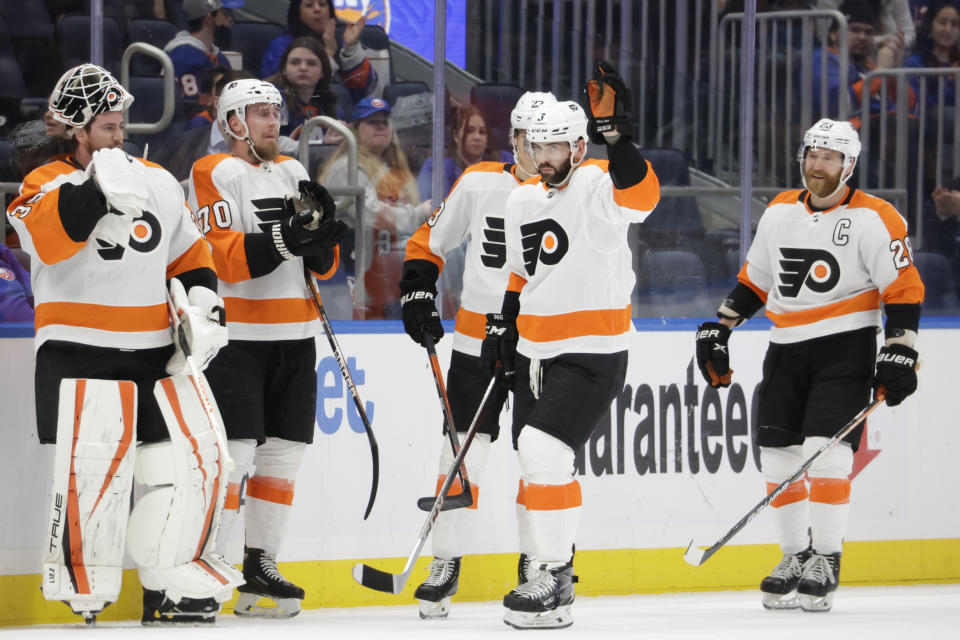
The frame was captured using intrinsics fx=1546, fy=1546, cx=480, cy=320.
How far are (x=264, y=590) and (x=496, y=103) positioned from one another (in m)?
1.99

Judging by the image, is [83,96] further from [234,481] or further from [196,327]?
[234,481]

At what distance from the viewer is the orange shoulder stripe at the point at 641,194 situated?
3447 mm

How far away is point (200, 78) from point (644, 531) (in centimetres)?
195

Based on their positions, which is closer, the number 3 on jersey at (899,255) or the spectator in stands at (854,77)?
the number 3 on jersey at (899,255)

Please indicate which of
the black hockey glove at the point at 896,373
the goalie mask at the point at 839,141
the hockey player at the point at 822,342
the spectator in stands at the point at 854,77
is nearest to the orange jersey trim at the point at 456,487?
the hockey player at the point at 822,342

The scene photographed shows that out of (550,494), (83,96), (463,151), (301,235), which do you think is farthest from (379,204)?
(550,494)

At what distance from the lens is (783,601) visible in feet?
13.6

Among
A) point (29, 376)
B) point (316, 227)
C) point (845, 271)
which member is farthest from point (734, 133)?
point (29, 376)

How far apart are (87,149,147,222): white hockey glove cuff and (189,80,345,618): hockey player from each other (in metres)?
0.49

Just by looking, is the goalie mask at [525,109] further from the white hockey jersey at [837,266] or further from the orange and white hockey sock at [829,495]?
the orange and white hockey sock at [829,495]

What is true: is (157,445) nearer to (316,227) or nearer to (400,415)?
(316,227)

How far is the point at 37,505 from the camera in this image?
3.80m

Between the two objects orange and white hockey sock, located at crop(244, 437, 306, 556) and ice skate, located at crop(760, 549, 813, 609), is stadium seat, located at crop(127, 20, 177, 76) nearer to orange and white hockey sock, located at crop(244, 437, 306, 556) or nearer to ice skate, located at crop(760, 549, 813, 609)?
orange and white hockey sock, located at crop(244, 437, 306, 556)

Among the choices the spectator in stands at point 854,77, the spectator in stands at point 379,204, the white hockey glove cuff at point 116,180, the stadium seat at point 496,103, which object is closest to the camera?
the white hockey glove cuff at point 116,180
